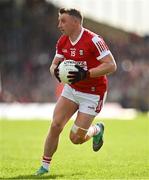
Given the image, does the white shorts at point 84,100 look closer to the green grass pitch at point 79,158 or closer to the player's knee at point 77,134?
the player's knee at point 77,134

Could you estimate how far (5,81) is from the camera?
Result: 40156mm

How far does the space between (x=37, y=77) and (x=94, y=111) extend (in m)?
29.8

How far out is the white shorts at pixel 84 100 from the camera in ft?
35.9

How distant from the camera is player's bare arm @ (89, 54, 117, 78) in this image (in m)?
10.4

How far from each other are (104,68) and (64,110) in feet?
2.95

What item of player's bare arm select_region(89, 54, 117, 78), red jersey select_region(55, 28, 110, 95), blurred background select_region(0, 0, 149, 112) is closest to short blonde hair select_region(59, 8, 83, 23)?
red jersey select_region(55, 28, 110, 95)

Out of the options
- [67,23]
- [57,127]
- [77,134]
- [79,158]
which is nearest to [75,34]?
[67,23]

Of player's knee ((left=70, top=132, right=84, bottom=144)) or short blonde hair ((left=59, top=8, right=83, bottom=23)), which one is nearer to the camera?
short blonde hair ((left=59, top=8, right=83, bottom=23))

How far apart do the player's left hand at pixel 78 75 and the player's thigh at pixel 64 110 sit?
0.60 metres

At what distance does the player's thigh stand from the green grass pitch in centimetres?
77

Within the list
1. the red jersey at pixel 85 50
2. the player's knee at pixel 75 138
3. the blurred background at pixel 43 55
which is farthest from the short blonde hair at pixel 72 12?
the blurred background at pixel 43 55

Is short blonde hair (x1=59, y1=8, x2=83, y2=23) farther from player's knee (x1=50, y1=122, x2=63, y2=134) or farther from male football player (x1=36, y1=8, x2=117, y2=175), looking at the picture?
player's knee (x1=50, y1=122, x2=63, y2=134)

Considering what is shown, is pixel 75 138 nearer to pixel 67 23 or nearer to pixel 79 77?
pixel 79 77

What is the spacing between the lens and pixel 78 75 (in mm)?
10281
